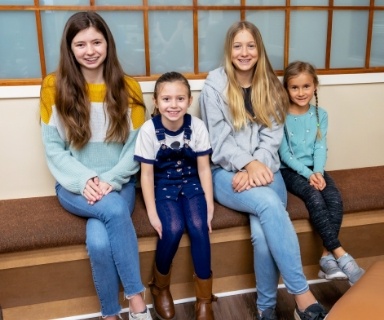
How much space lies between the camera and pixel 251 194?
5.98 ft

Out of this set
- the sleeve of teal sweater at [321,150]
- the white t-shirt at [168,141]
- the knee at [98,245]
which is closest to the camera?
the knee at [98,245]

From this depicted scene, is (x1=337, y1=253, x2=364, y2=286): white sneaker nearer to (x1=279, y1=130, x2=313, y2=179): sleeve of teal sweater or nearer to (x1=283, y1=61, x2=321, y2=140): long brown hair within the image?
(x1=279, y1=130, x2=313, y2=179): sleeve of teal sweater

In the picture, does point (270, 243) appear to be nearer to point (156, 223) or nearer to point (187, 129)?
point (156, 223)

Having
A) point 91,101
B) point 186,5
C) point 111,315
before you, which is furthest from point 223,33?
point 111,315

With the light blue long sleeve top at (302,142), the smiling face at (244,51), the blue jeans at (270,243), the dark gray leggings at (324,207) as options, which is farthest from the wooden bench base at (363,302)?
the smiling face at (244,51)

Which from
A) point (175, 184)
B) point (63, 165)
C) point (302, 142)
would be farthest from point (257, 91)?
point (63, 165)

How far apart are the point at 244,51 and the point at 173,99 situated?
43cm

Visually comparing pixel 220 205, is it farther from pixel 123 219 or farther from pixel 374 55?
pixel 374 55

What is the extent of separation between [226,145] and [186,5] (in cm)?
69

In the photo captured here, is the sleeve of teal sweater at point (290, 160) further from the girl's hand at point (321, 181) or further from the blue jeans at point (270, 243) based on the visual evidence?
the blue jeans at point (270, 243)

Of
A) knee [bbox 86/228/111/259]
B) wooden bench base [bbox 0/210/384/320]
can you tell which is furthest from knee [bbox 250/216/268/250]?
knee [bbox 86/228/111/259]

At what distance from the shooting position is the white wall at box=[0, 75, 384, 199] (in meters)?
2.06

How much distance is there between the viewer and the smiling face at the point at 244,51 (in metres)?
1.98

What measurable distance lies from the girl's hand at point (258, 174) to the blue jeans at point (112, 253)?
529 mm
